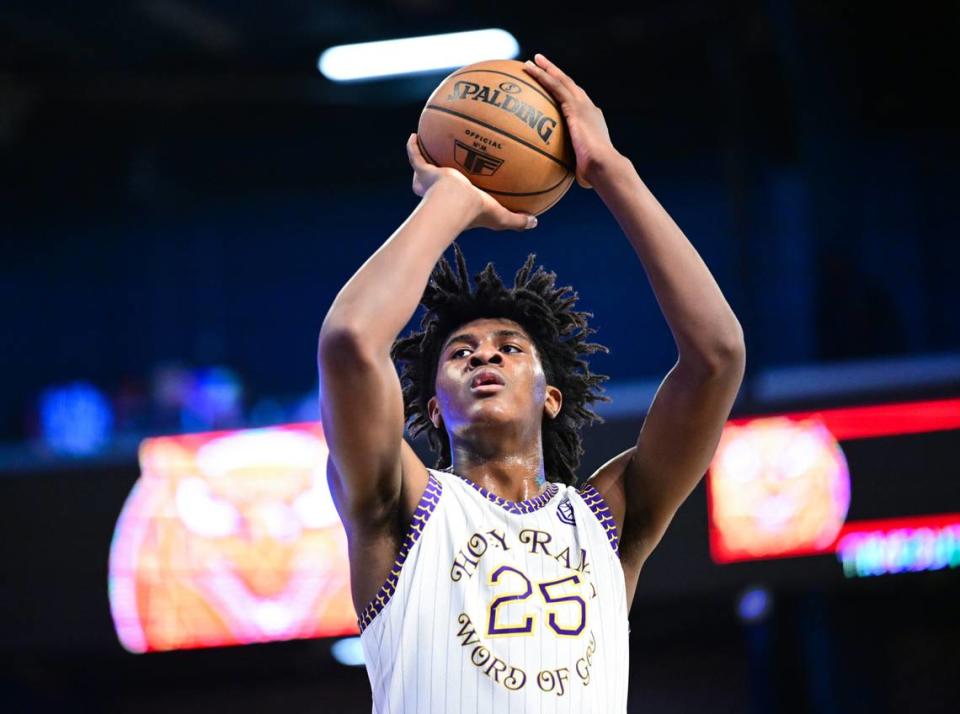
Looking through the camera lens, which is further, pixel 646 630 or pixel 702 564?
pixel 646 630

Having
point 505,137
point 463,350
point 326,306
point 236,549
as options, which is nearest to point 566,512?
point 463,350

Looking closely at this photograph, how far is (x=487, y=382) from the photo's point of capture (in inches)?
118

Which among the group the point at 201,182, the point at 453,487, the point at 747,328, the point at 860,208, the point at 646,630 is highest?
the point at 201,182

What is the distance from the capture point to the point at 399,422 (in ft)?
8.77

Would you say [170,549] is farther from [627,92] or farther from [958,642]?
[627,92]

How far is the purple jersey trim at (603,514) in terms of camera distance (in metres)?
2.97

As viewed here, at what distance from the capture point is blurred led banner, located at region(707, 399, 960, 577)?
688 cm

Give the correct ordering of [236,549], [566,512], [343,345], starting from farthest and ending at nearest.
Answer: [236,549], [566,512], [343,345]

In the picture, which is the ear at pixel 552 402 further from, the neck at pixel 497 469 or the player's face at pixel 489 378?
the neck at pixel 497 469

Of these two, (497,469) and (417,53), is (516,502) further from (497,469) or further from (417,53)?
(417,53)

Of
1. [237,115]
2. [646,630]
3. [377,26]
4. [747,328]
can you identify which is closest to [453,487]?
[747,328]

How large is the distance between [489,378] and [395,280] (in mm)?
479

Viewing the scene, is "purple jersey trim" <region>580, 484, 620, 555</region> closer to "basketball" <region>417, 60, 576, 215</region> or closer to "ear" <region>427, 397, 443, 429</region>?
"ear" <region>427, 397, 443, 429</region>

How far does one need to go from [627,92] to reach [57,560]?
5.51 metres
